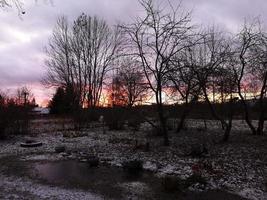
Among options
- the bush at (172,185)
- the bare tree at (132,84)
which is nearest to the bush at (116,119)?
the bare tree at (132,84)

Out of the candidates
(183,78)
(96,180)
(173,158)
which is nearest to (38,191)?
(96,180)

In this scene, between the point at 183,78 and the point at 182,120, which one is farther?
the point at 182,120

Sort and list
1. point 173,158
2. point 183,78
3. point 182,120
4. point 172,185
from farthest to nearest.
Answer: point 182,120, point 183,78, point 173,158, point 172,185

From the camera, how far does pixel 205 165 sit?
38.6 ft

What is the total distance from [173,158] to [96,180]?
351cm

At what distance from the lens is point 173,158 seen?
13562 mm

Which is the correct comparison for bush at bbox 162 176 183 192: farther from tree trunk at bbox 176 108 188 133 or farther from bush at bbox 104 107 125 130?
bush at bbox 104 107 125 130

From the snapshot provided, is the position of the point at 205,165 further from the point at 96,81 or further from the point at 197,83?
the point at 96,81

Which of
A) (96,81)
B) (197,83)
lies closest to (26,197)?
(197,83)

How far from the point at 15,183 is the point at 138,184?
132 inches

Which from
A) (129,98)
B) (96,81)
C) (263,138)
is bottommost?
(263,138)

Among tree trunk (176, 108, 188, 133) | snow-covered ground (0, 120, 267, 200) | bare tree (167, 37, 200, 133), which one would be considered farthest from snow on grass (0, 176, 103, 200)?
tree trunk (176, 108, 188, 133)

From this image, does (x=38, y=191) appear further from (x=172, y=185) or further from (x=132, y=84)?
(x=132, y=84)

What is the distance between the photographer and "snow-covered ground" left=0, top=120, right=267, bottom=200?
32.5ft
